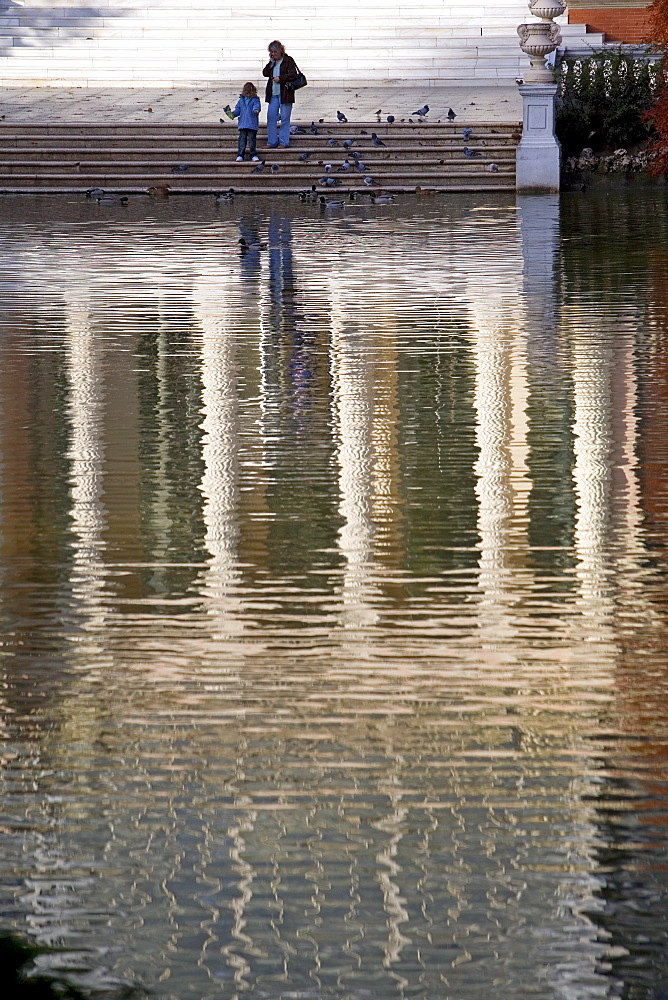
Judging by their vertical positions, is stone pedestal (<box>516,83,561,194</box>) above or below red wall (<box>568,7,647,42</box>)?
below

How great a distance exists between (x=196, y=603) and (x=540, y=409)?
3.72 m

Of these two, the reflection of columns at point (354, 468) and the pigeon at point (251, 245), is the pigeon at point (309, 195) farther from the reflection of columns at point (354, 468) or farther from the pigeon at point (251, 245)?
the reflection of columns at point (354, 468)

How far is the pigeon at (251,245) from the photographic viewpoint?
55.9ft

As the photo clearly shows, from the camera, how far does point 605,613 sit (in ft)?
19.4

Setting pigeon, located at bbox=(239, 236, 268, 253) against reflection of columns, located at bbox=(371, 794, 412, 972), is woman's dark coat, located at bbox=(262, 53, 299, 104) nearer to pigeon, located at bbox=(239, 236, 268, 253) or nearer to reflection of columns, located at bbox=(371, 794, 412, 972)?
pigeon, located at bbox=(239, 236, 268, 253)

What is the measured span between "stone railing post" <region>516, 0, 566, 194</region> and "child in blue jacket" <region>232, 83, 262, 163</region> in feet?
12.2

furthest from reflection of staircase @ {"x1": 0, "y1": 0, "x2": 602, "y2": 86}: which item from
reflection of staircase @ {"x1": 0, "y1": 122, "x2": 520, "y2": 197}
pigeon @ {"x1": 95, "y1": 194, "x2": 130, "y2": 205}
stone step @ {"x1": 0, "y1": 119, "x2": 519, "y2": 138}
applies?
pigeon @ {"x1": 95, "y1": 194, "x2": 130, "y2": 205}

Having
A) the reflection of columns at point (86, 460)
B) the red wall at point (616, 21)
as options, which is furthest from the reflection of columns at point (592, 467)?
the red wall at point (616, 21)

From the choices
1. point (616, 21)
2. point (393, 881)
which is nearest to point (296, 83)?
point (616, 21)

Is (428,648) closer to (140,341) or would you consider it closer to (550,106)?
(140,341)

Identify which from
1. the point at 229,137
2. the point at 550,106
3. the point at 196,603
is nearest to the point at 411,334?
the point at 196,603

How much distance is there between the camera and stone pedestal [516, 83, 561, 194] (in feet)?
73.2

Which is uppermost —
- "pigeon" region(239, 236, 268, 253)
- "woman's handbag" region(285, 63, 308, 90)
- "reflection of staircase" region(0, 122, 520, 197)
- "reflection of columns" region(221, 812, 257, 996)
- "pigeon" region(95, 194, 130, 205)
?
"woman's handbag" region(285, 63, 308, 90)

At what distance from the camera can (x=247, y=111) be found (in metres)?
23.4
